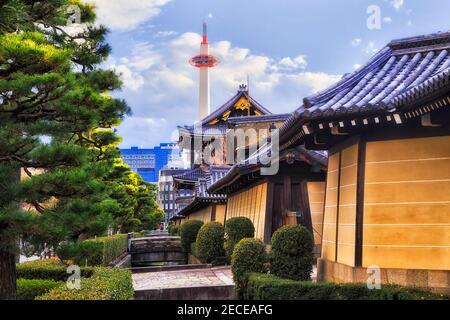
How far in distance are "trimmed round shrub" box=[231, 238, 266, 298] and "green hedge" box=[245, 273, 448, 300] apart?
194 centimetres

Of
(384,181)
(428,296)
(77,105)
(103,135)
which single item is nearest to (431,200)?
(384,181)

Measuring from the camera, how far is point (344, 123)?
9531 millimetres

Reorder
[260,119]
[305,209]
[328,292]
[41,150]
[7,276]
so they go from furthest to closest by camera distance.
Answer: [260,119]
[305,209]
[7,276]
[328,292]
[41,150]

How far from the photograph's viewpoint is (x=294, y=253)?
39.4ft

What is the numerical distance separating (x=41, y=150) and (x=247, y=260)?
663 centimetres

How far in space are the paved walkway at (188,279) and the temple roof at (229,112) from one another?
21.6 meters

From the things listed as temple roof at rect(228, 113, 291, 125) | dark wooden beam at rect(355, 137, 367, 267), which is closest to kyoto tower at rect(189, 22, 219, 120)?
temple roof at rect(228, 113, 291, 125)

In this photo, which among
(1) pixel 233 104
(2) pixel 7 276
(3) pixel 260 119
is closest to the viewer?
(2) pixel 7 276

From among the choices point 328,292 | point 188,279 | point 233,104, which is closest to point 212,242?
point 188,279

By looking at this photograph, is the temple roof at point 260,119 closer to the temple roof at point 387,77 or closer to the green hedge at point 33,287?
the temple roof at point 387,77

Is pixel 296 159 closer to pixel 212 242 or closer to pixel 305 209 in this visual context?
pixel 305 209

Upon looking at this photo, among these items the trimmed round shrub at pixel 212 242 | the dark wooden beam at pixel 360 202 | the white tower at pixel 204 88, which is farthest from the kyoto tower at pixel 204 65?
the dark wooden beam at pixel 360 202

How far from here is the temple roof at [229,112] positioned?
41250 mm

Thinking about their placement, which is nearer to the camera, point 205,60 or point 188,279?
point 188,279
